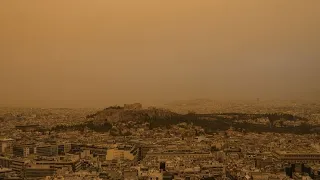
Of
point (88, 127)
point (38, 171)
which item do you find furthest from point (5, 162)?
point (88, 127)

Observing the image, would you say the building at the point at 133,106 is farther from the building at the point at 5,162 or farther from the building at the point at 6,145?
the building at the point at 5,162

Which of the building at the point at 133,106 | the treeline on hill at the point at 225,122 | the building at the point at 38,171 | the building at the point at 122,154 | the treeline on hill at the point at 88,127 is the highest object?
the building at the point at 133,106

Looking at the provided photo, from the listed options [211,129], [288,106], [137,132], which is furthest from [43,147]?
[288,106]

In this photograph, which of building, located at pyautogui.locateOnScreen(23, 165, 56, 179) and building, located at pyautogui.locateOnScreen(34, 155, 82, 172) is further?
building, located at pyautogui.locateOnScreen(34, 155, 82, 172)

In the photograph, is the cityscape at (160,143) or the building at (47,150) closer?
the cityscape at (160,143)

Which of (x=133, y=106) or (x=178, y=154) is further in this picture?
(x=133, y=106)

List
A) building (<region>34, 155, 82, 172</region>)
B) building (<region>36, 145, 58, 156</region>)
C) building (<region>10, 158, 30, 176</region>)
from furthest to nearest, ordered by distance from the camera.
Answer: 1. building (<region>36, 145, 58, 156</region>)
2. building (<region>34, 155, 82, 172</region>)
3. building (<region>10, 158, 30, 176</region>)

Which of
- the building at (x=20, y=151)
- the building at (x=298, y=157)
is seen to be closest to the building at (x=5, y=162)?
the building at (x=20, y=151)

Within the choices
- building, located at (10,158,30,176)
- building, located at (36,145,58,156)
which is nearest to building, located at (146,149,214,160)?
building, located at (36,145,58,156)

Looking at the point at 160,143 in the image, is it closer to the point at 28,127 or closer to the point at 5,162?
the point at 5,162

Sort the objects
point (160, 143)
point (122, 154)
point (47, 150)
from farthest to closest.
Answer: point (160, 143) < point (47, 150) < point (122, 154)

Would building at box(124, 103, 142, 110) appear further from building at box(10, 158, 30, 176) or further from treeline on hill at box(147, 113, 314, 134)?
building at box(10, 158, 30, 176)

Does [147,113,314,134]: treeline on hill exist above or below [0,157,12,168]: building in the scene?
above
